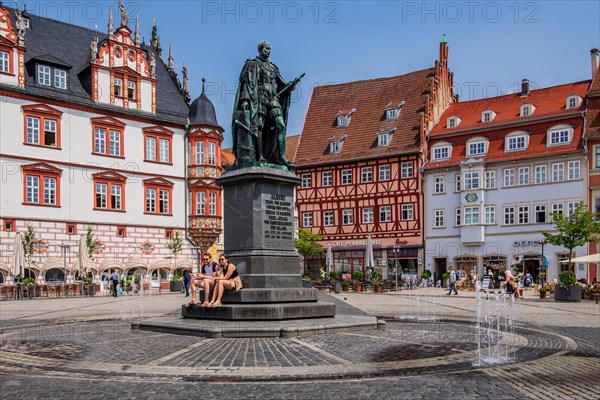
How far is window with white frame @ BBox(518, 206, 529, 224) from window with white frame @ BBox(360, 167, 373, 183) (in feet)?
37.3

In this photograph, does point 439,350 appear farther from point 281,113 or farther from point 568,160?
point 568,160

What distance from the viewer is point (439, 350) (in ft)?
34.6

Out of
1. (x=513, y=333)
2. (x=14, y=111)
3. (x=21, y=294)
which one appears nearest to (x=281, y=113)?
(x=513, y=333)

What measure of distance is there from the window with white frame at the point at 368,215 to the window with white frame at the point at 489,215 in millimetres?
8524

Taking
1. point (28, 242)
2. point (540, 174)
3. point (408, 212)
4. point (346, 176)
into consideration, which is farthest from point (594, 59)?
point (28, 242)

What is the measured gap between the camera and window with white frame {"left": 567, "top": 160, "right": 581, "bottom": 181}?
45812mm

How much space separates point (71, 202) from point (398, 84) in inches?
1121

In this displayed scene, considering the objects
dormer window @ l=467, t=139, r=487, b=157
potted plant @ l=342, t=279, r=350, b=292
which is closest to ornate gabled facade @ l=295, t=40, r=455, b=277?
dormer window @ l=467, t=139, r=487, b=157

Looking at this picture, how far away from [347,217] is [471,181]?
32.9 ft

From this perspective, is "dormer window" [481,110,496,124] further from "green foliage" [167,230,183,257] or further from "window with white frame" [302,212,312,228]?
"green foliage" [167,230,183,257]

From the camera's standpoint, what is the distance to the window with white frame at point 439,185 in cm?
5106

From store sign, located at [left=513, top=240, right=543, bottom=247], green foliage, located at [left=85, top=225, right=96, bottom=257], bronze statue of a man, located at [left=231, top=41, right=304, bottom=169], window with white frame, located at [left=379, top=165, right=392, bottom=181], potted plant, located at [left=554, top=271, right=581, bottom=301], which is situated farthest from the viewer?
window with white frame, located at [left=379, top=165, right=392, bottom=181]

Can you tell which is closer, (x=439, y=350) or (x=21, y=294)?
(x=439, y=350)

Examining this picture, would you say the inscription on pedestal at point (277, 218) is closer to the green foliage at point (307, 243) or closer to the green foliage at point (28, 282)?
the green foliage at point (28, 282)
